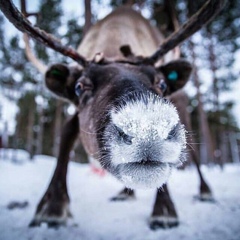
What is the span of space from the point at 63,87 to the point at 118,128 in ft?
6.25

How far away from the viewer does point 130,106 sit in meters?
1.42

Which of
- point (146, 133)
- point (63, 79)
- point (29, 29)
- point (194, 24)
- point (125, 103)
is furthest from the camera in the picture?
point (63, 79)

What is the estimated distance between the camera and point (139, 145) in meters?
1.33

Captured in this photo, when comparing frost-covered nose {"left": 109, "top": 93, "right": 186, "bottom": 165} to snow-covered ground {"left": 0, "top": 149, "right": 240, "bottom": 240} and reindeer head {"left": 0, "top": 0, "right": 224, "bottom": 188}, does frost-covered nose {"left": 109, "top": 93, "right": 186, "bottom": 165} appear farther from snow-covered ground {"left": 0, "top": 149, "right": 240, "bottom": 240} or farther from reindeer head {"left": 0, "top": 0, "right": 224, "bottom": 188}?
snow-covered ground {"left": 0, "top": 149, "right": 240, "bottom": 240}

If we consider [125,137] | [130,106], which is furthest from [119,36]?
[125,137]

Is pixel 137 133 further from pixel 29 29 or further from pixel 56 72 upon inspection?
pixel 56 72

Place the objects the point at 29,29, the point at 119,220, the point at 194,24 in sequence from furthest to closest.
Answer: the point at 119,220 → the point at 194,24 → the point at 29,29

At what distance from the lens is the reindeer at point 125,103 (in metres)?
1.37

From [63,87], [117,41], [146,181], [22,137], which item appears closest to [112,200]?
[63,87]

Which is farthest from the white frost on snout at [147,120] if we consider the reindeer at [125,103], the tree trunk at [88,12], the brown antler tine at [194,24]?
the tree trunk at [88,12]

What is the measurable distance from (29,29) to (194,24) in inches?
64.5

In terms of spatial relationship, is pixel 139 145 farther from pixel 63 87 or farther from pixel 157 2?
pixel 157 2

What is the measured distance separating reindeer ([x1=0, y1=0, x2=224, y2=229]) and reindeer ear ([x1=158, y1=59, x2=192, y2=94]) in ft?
0.04

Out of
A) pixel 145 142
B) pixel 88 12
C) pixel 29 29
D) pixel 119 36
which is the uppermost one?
pixel 88 12
